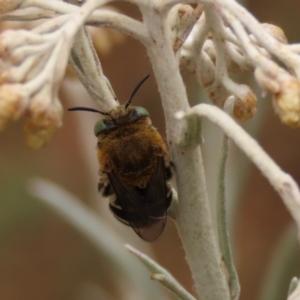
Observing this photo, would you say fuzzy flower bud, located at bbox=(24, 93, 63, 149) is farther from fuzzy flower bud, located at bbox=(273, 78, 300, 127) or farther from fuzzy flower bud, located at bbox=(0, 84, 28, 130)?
fuzzy flower bud, located at bbox=(273, 78, 300, 127)

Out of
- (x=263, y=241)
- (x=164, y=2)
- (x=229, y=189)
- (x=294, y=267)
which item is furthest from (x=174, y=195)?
(x=263, y=241)

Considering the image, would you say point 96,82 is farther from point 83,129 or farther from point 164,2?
point 83,129

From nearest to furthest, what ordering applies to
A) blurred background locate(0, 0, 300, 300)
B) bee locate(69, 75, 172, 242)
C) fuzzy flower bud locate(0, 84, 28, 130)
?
1. fuzzy flower bud locate(0, 84, 28, 130)
2. bee locate(69, 75, 172, 242)
3. blurred background locate(0, 0, 300, 300)

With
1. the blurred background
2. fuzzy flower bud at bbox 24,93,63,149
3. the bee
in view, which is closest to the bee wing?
the bee

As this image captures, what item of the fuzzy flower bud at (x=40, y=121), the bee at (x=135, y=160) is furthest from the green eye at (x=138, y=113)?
the fuzzy flower bud at (x=40, y=121)

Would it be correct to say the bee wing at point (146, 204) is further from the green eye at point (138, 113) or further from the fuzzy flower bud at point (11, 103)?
the fuzzy flower bud at point (11, 103)

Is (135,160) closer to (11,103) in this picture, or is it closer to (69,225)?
(11,103)
